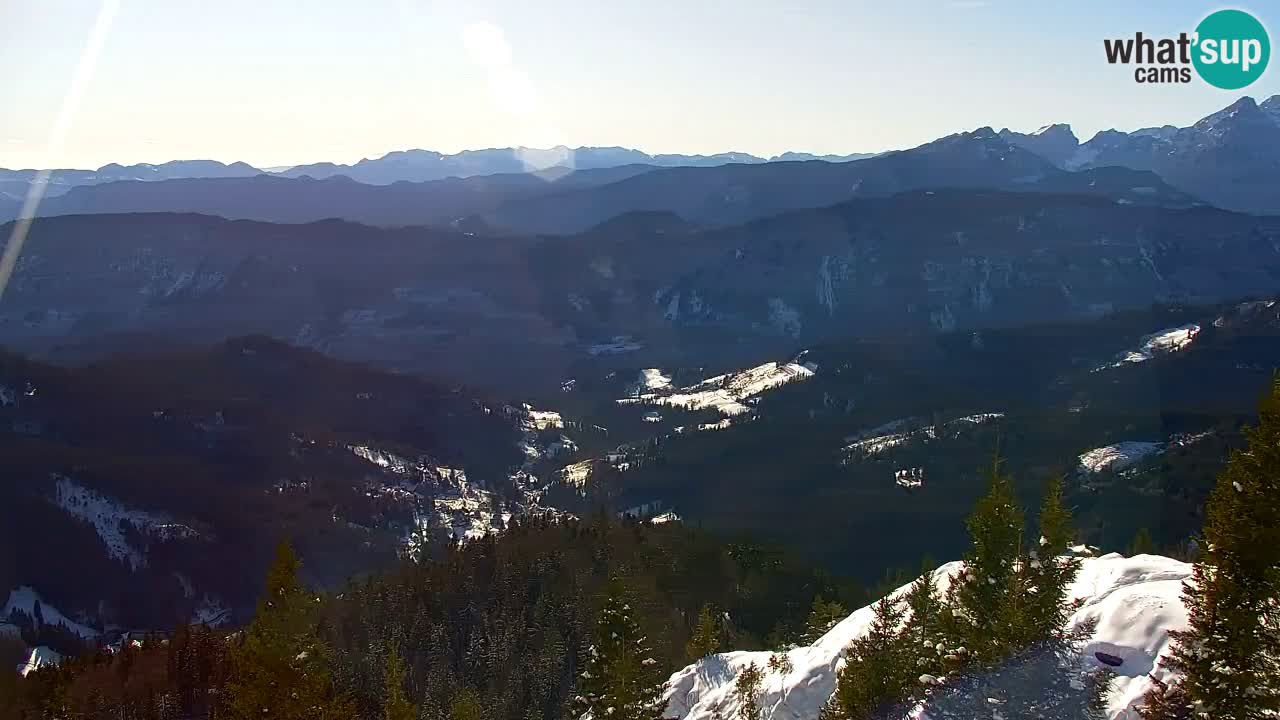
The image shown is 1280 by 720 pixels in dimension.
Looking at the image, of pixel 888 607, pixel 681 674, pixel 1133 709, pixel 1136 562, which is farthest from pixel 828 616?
pixel 1133 709

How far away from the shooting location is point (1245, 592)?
3959 cm

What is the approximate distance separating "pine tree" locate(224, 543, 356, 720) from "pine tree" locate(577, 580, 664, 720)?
877 inches

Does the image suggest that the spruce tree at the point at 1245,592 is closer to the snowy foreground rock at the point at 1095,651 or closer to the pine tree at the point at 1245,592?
the pine tree at the point at 1245,592

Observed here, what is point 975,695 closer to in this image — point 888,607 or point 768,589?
point 888,607

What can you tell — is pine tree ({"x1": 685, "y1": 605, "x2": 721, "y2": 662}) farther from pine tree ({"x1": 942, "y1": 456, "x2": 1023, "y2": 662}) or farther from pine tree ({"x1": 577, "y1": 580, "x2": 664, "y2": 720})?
pine tree ({"x1": 942, "y1": 456, "x2": 1023, "y2": 662})

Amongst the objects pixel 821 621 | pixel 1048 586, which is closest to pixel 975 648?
pixel 1048 586

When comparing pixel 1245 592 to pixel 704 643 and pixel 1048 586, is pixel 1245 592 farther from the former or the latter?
pixel 704 643

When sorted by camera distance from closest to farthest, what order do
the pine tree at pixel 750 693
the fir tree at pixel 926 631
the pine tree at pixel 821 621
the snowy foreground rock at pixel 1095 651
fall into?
the snowy foreground rock at pixel 1095 651
the fir tree at pixel 926 631
the pine tree at pixel 750 693
the pine tree at pixel 821 621

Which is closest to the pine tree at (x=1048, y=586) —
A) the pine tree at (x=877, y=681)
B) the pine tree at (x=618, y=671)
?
the pine tree at (x=877, y=681)

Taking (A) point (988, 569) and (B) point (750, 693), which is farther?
(B) point (750, 693)

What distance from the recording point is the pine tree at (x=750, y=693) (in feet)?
229

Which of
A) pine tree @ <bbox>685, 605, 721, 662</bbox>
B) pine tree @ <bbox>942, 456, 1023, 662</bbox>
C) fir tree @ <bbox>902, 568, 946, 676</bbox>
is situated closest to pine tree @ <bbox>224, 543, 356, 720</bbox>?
pine tree @ <bbox>942, 456, 1023, 662</bbox>

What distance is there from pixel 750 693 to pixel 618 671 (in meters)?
15.0

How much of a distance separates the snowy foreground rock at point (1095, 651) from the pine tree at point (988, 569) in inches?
204
